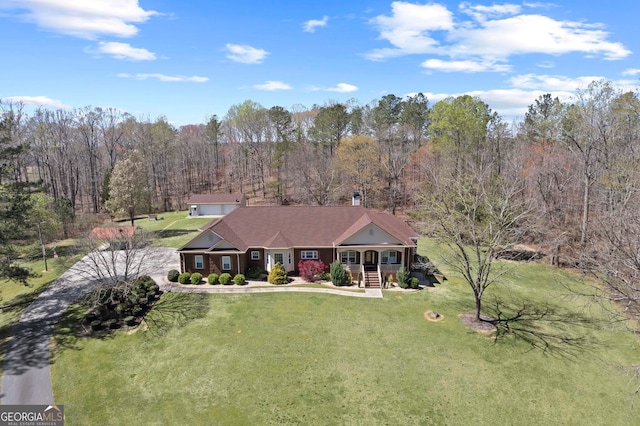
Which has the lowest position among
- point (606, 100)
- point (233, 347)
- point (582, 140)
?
point (233, 347)

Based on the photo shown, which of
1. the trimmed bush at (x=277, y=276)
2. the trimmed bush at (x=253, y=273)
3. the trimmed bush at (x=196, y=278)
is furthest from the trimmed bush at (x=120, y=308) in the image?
the trimmed bush at (x=277, y=276)

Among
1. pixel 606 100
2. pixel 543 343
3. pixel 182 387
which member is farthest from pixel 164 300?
pixel 606 100

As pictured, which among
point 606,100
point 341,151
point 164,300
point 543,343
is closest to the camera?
point 543,343

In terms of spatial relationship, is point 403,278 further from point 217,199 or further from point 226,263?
point 217,199

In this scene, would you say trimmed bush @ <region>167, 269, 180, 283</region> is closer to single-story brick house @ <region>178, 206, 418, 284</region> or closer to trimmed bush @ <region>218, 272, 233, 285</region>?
single-story brick house @ <region>178, 206, 418, 284</region>

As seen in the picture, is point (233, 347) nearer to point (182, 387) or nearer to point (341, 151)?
point (182, 387)

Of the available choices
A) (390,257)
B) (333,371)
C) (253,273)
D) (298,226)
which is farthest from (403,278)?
(253,273)
